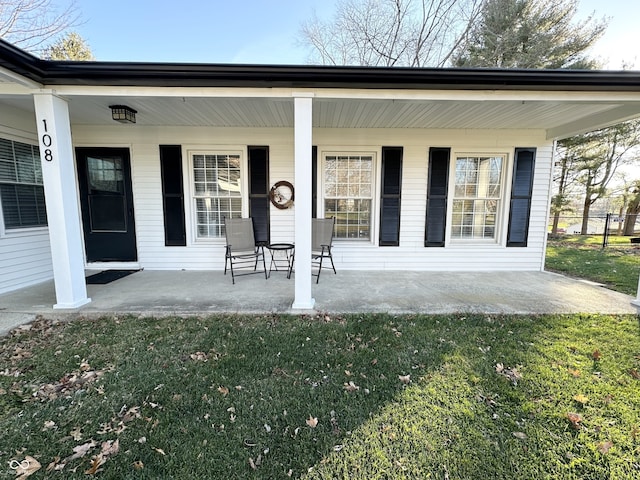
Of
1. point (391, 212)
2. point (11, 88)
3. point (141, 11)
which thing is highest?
point (141, 11)

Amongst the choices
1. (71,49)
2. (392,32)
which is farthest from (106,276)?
→ (392,32)

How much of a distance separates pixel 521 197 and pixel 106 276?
726 cm

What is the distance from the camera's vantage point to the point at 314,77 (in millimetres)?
2979

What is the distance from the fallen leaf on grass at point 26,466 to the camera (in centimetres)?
137

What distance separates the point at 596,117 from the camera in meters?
4.05

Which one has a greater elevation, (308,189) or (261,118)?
A: (261,118)

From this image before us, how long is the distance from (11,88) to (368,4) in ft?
35.0

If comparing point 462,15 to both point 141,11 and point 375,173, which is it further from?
point 141,11

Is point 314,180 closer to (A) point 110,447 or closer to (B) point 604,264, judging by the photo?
(A) point 110,447

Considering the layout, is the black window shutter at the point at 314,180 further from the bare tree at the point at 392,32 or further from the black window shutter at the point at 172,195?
the bare tree at the point at 392,32

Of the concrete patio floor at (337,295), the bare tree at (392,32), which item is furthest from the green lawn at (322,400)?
the bare tree at (392,32)

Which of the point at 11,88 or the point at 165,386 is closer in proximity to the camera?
the point at 165,386

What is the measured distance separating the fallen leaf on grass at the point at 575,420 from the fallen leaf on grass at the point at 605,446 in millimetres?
119

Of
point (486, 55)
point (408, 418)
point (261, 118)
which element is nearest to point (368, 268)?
point (261, 118)
